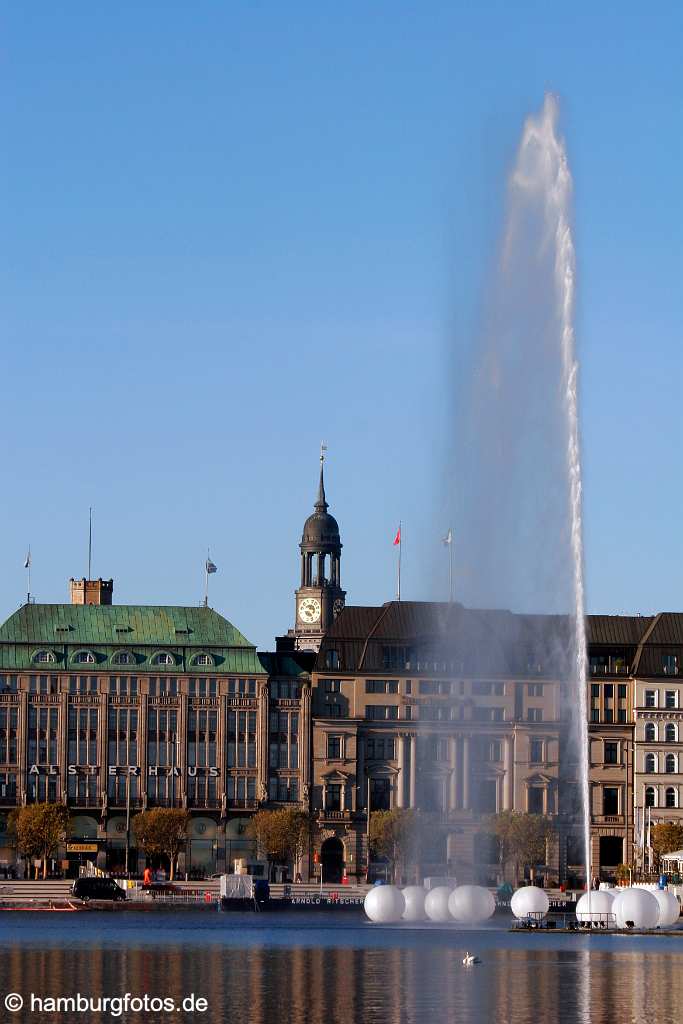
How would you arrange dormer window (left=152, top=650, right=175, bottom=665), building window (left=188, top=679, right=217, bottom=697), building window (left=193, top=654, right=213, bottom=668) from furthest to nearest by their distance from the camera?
building window (left=193, top=654, right=213, bottom=668) < dormer window (left=152, top=650, right=175, bottom=665) < building window (left=188, top=679, right=217, bottom=697)

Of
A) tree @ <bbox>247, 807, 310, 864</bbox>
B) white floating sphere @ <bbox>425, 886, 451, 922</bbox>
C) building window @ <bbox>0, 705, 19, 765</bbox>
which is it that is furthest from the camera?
building window @ <bbox>0, 705, 19, 765</bbox>

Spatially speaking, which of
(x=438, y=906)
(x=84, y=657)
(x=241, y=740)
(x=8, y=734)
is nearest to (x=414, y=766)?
(x=241, y=740)

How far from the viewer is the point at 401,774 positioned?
172 metres

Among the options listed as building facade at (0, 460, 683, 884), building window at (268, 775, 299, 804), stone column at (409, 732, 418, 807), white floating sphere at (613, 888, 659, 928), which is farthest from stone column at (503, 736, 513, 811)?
white floating sphere at (613, 888, 659, 928)

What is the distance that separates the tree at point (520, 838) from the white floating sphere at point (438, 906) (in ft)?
198

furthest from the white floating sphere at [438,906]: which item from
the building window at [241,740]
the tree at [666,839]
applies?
the building window at [241,740]

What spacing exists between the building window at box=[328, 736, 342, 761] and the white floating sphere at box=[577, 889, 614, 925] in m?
74.7

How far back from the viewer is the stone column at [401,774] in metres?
172

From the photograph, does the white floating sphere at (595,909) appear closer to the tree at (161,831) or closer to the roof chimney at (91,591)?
the tree at (161,831)

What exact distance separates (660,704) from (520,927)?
76.8 metres

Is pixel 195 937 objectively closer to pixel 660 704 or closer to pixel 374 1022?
pixel 374 1022

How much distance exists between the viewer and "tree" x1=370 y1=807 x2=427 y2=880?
535 feet

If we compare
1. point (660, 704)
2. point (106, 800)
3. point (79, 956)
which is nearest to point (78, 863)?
point (106, 800)

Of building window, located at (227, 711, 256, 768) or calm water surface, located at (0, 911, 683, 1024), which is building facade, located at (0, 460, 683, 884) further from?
calm water surface, located at (0, 911, 683, 1024)
